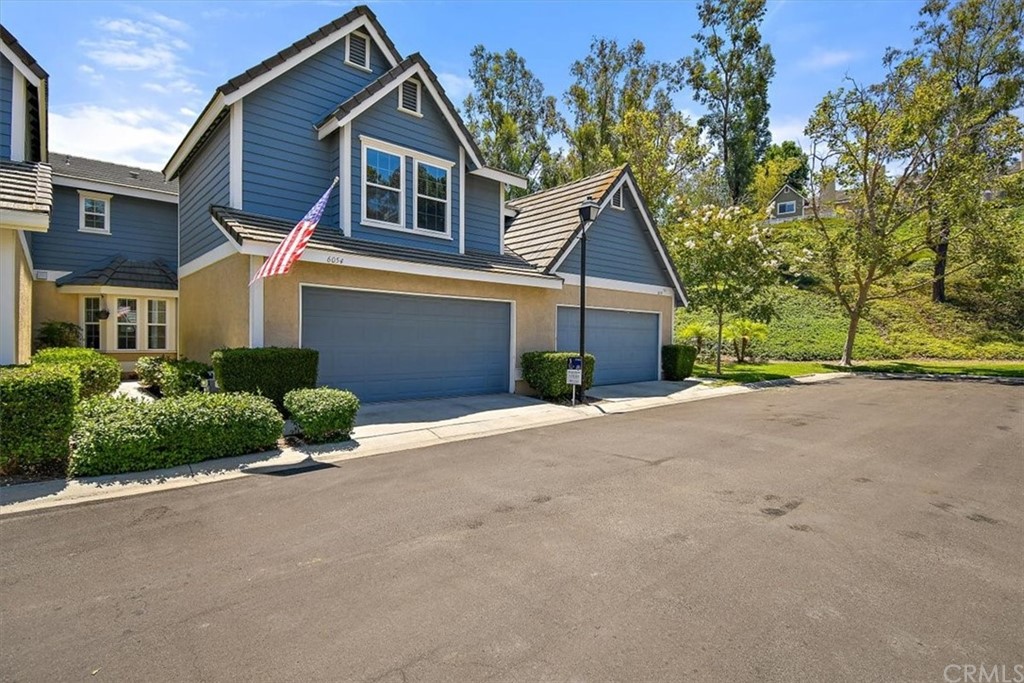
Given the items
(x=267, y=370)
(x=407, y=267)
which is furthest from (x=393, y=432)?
(x=407, y=267)

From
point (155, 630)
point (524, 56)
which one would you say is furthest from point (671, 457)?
point (524, 56)

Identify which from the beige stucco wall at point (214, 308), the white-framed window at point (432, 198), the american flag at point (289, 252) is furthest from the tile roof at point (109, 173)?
the american flag at point (289, 252)

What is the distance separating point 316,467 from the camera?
6.38m

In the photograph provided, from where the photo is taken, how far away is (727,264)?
18.1 m

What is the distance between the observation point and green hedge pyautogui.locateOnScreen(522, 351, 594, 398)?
1238 centimetres

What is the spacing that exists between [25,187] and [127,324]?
27.7 feet

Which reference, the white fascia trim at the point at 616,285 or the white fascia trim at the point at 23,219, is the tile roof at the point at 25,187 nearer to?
the white fascia trim at the point at 23,219

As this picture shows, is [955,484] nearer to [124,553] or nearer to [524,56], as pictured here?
[124,553]

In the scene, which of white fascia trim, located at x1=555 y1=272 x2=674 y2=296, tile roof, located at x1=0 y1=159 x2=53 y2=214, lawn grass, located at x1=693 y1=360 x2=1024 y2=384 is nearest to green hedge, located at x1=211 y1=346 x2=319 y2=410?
tile roof, located at x1=0 y1=159 x2=53 y2=214

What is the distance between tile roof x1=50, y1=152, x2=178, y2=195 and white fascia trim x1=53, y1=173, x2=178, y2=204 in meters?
0.23

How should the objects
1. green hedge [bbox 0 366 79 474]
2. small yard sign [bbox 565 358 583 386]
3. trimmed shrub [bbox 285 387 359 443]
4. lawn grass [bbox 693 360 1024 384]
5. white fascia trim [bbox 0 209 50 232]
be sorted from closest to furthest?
green hedge [bbox 0 366 79 474] → white fascia trim [bbox 0 209 50 232] → trimmed shrub [bbox 285 387 359 443] → small yard sign [bbox 565 358 583 386] → lawn grass [bbox 693 360 1024 384]

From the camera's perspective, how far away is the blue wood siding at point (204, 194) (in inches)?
432

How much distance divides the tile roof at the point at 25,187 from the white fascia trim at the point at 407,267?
8.91ft

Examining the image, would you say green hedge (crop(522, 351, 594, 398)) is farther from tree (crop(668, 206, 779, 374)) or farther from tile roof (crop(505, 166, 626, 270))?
tree (crop(668, 206, 779, 374))
